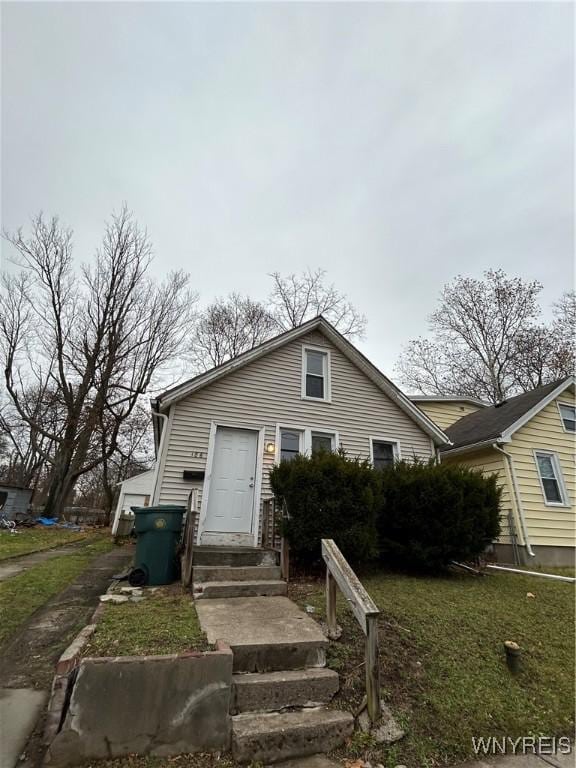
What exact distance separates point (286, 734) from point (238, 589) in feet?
7.53

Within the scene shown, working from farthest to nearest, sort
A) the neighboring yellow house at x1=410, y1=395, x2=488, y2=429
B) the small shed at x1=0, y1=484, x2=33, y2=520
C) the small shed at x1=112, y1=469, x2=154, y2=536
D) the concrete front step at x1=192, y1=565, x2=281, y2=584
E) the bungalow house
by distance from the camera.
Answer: the small shed at x1=112, y1=469, x2=154, y2=536
the small shed at x1=0, y1=484, x2=33, y2=520
the neighboring yellow house at x1=410, y1=395, x2=488, y2=429
the bungalow house
the concrete front step at x1=192, y1=565, x2=281, y2=584

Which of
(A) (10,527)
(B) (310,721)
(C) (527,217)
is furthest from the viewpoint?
(A) (10,527)

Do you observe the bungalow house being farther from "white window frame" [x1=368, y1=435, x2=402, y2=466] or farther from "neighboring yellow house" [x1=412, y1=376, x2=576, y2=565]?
"neighboring yellow house" [x1=412, y1=376, x2=576, y2=565]

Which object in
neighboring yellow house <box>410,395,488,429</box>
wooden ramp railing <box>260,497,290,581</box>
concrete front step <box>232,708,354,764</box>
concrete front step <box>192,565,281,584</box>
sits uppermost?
neighboring yellow house <box>410,395,488,429</box>

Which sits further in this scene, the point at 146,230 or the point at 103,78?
the point at 146,230

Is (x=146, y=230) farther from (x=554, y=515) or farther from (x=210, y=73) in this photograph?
(x=554, y=515)

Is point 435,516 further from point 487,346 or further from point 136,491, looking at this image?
point 487,346

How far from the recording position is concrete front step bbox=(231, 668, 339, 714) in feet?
8.43

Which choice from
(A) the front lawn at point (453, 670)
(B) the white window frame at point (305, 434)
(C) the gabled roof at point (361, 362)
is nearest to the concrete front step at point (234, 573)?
(A) the front lawn at point (453, 670)

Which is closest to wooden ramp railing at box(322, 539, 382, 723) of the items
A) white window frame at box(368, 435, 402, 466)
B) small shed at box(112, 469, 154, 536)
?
white window frame at box(368, 435, 402, 466)

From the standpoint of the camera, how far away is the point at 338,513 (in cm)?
556

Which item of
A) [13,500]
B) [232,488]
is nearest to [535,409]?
[232,488]

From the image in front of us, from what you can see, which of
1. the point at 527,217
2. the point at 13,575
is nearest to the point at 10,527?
the point at 13,575

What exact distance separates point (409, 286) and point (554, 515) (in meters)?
11.8
